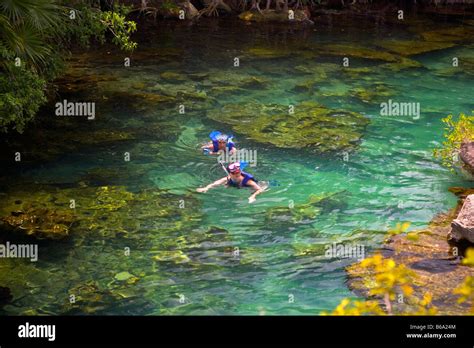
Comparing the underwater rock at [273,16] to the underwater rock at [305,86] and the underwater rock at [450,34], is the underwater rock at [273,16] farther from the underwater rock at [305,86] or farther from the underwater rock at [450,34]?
the underwater rock at [305,86]

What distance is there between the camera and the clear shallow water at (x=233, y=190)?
12016 mm

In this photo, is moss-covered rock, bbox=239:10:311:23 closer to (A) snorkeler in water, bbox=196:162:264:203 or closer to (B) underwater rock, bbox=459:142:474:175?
(B) underwater rock, bbox=459:142:474:175

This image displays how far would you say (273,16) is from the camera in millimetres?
34062

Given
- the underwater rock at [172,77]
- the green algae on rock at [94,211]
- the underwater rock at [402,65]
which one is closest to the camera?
the green algae on rock at [94,211]

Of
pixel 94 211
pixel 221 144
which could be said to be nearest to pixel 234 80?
pixel 221 144

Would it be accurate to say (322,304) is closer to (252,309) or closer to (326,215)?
(252,309)

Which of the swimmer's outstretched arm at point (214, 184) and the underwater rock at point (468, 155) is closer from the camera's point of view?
the swimmer's outstretched arm at point (214, 184)

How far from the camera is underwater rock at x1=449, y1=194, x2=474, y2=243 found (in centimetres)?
1284

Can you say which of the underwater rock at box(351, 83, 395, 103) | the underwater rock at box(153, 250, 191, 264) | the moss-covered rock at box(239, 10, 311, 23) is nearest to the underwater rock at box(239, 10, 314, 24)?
the moss-covered rock at box(239, 10, 311, 23)

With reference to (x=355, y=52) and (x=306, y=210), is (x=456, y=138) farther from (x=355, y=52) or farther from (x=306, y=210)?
(x=355, y=52)

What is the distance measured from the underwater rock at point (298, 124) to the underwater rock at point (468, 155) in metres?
3.11

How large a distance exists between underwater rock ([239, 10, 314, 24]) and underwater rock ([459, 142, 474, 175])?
60.7ft

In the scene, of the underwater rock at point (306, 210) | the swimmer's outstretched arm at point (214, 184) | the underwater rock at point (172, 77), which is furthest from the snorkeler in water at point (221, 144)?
the underwater rock at point (172, 77)
